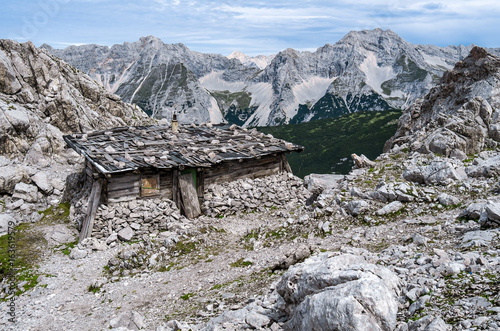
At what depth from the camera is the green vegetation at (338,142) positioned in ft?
472

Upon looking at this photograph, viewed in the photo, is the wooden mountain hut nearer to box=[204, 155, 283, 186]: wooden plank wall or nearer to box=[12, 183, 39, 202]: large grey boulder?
box=[204, 155, 283, 186]: wooden plank wall

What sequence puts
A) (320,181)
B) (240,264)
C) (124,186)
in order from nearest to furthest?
1. (240,264)
2. (124,186)
3. (320,181)

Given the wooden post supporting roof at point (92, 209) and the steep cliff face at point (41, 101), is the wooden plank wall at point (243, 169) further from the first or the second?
the steep cliff face at point (41, 101)

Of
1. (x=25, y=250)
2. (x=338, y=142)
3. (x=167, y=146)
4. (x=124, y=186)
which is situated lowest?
(x=338, y=142)

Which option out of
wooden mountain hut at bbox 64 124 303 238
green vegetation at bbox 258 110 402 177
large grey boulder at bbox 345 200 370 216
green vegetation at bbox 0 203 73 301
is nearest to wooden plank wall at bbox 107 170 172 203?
wooden mountain hut at bbox 64 124 303 238

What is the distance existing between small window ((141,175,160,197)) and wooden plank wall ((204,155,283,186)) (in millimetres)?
3107

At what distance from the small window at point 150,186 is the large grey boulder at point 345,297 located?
13.5 meters

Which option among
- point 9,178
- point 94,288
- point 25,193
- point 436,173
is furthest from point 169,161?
point 436,173

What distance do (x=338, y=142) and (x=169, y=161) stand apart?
160734 mm

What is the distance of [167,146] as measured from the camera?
2175cm

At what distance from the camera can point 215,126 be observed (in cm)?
2875

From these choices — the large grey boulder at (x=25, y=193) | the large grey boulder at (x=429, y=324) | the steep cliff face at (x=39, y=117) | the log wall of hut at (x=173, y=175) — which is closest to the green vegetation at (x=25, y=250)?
the large grey boulder at (x=25, y=193)

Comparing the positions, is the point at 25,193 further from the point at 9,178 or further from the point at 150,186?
the point at 150,186

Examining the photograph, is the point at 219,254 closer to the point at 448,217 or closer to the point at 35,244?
the point at 448,217
